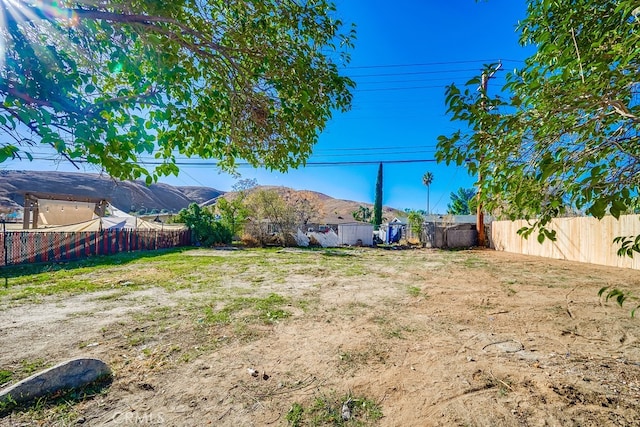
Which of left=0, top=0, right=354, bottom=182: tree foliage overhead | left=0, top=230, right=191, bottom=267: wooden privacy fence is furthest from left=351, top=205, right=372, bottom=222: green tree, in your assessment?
left=0, top=0, right=354, bottom=182: tree foliage overhead

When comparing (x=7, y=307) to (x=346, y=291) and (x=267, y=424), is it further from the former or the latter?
(x=346, y=291)

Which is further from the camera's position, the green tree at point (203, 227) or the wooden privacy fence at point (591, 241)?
the green tree at point (203, 227)

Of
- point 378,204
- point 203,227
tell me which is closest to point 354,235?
point 203,227

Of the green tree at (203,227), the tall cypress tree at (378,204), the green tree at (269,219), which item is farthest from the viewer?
the tall cypress tree at (378,204)

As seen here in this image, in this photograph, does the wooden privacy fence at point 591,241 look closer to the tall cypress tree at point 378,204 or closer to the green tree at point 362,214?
the tall cypress tree at point 378,204

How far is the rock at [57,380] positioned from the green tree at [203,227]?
17295mm

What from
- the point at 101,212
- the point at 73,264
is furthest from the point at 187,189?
the point at 73,264

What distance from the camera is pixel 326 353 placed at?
3350 millimetres

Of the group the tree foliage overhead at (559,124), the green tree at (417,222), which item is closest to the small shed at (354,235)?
the green tree at (417,222)

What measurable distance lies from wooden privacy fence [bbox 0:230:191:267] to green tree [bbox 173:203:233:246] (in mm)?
2934

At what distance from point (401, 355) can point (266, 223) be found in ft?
56.5

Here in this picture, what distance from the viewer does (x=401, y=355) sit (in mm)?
3297

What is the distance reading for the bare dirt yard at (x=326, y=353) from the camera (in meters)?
2.30

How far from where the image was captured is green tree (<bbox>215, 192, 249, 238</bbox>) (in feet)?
65.4
